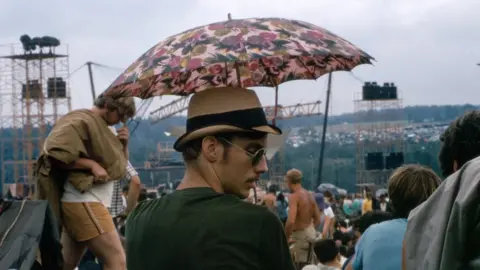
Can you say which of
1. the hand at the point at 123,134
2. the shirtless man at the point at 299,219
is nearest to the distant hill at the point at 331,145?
the shirtless man at the point at 299,219

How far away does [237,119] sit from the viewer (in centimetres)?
333

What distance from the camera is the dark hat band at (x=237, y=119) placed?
131 inches

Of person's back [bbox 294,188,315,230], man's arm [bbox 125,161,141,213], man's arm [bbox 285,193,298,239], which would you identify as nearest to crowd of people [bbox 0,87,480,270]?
man's arm [bbox 125,161,141,213]

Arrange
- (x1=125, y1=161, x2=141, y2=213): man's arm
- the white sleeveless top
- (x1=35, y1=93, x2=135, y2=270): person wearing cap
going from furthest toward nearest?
1. (x1=125, y1=161, x2=141, y2=213): man's arm
2. the white sleeveless top
3. (x1=35, y1=93, x2=135, y2=270): person wearing cap

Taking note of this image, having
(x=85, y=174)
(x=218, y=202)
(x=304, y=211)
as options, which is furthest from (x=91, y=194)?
(x=304, y=211)

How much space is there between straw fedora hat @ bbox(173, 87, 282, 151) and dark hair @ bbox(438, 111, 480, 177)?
2.28ft

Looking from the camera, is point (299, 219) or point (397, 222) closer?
point (397, 222)

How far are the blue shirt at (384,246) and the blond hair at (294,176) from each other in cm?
723

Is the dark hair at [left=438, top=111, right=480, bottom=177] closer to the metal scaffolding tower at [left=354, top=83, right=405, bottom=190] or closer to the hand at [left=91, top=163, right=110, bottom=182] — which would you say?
the hand at [left=91, top=163, right=110, bottom=182]

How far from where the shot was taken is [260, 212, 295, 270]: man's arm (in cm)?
299

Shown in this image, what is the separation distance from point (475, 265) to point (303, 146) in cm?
8211

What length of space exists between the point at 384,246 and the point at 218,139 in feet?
4.99

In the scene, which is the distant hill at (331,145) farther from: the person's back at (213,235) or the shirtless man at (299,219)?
the person's back at (213,235)

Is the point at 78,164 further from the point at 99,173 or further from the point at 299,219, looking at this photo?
the point at 299,219
